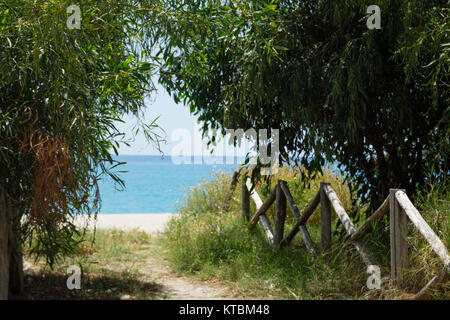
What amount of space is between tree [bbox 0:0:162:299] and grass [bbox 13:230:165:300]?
688 mm

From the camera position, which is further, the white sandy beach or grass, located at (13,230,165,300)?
the white sandy beach

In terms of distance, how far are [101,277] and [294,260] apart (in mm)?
2275

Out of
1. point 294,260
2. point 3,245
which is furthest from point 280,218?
point 3,245

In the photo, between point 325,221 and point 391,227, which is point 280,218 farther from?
point 391,227

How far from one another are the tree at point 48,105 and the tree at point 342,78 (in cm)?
84

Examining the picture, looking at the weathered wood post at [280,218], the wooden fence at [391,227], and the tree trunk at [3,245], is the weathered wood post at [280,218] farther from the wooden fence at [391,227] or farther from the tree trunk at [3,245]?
the tree trunk at [3,245]

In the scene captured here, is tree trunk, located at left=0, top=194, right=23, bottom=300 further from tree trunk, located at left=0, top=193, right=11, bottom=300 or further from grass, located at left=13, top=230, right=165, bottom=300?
grass, located at left=13, top=230, right=165, bottom=300

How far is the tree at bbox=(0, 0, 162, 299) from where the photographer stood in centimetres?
352

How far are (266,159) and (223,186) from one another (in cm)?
377

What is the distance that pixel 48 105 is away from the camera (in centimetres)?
374

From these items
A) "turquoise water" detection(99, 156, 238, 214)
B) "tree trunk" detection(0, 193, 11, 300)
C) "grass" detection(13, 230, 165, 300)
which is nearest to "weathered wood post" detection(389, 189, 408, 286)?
"grass" detection(13, 230, 165, 300)

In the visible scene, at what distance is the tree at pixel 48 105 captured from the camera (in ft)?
11.6

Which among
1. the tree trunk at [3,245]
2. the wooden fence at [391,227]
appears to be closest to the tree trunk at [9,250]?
the tree trunk at [3,245]
